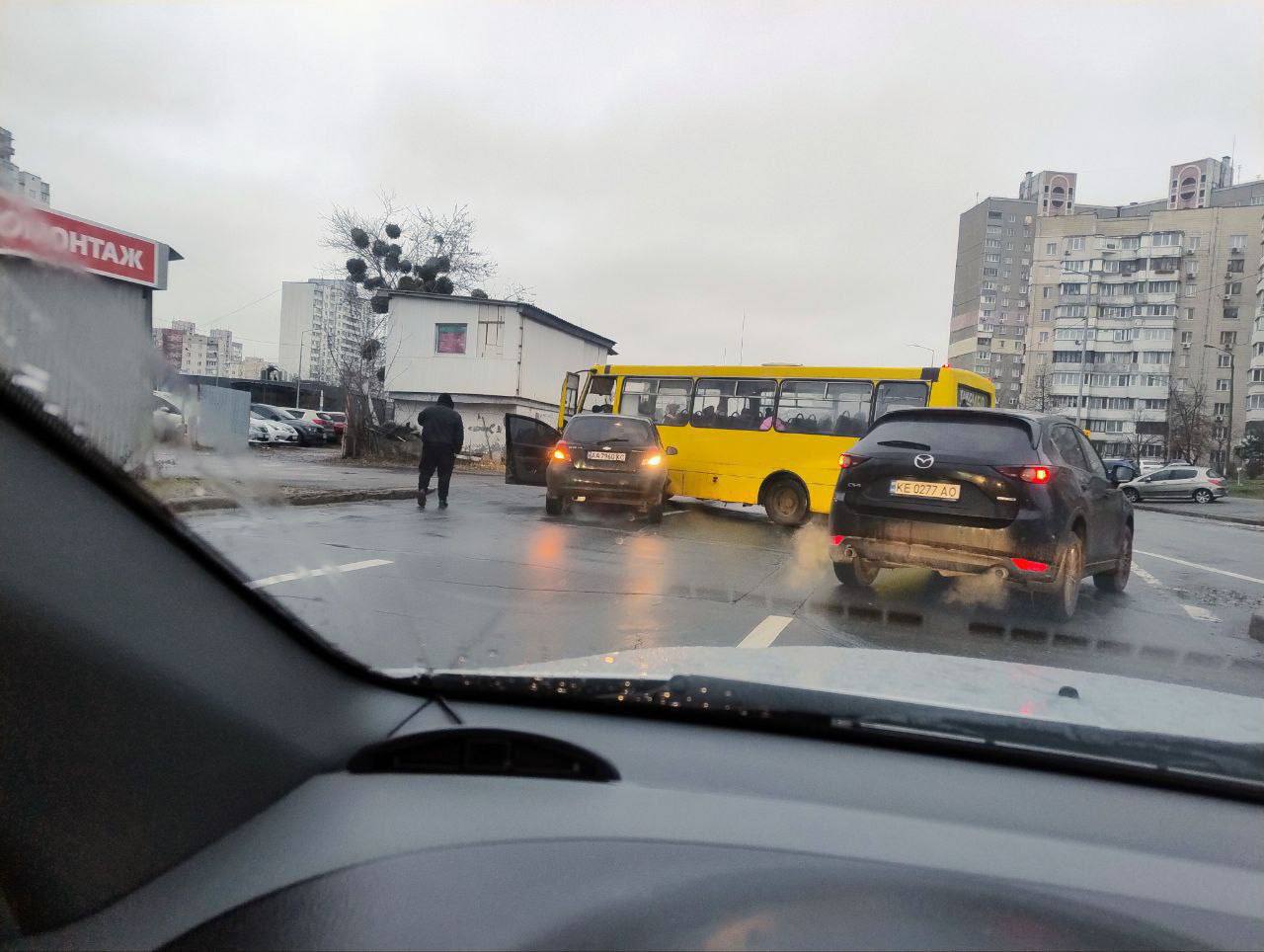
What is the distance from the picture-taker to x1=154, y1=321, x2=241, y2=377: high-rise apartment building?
78.1 inches

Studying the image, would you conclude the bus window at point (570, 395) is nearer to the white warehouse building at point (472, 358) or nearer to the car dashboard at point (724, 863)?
the white warehouse building at point (472, 358)

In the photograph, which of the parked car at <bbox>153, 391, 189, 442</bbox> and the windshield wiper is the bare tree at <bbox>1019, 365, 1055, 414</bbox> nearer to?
the windshield wiper

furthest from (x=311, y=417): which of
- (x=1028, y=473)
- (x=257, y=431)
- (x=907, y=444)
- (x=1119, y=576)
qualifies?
(x=1119, y=576)

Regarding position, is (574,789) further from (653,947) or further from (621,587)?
(621,587)

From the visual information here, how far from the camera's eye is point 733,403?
655 inches

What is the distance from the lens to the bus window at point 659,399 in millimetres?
17422

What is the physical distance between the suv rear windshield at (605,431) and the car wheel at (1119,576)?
695 cm

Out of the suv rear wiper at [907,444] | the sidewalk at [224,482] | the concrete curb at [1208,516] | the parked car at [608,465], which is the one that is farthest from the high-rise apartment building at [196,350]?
the concrete curb at [1208,516]

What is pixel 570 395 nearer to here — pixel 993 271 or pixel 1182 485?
pixel 1182 485

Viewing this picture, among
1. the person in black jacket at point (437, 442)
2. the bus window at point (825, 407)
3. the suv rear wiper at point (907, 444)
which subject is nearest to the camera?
the suv rear wiper at point (907, 444)

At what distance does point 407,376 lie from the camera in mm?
35219

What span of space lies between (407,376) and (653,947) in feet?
115

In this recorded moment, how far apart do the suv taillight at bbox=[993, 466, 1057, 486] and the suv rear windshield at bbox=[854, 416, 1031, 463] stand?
0.09m

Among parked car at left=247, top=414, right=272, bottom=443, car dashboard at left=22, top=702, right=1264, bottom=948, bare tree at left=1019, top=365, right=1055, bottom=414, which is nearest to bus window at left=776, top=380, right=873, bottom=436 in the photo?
parked car at left=247, top=414, right=272, bottom=443
